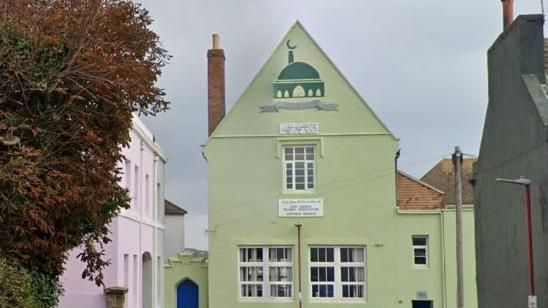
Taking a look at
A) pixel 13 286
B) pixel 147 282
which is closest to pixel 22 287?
pixel 13 286

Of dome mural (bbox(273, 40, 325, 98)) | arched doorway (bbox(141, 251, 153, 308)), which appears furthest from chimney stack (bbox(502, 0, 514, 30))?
arched doorway (bbox(141, 251, 153, 308))

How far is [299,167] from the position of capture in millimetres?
37281

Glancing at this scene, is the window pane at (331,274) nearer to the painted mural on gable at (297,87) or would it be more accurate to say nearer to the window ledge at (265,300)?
the window ledge at (265,300)

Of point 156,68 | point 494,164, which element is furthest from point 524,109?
point 156,68

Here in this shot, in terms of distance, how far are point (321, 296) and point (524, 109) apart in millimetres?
20218

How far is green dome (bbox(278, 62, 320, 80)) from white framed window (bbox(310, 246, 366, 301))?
757 centimetres

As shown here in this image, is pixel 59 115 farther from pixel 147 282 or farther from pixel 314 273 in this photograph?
pixel 314 273

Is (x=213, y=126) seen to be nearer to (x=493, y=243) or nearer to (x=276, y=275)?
(x=276, y=275)

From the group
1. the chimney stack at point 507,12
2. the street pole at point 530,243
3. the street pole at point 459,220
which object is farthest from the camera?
the street pole at point 459,220

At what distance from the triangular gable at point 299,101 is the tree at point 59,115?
2445 centimetres

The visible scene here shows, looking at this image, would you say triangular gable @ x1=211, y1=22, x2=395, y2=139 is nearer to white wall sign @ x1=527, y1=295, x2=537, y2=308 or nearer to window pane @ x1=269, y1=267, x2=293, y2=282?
window pane @ x1=269, y1=267, x2=293, y2=282

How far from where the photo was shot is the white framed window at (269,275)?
1441 inches

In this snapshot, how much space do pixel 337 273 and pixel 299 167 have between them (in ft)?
16.1

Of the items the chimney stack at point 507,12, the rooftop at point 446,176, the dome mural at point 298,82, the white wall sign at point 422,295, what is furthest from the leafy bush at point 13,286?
the rooftop at point 446,176
